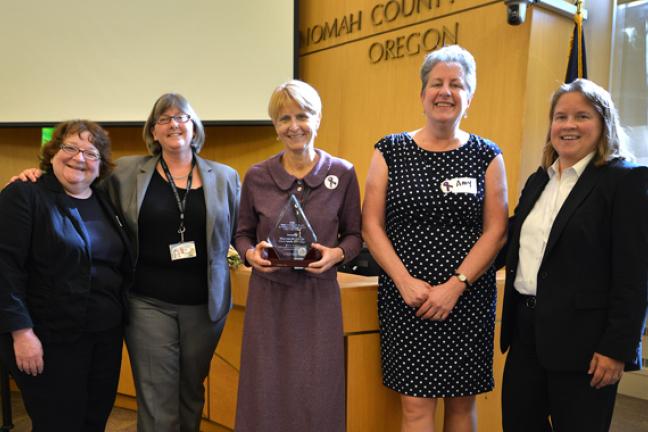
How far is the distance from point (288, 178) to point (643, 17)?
3.06 m

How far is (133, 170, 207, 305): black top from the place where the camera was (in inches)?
76.4

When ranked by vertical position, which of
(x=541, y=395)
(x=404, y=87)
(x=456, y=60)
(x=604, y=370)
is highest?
(x=404, y=87)

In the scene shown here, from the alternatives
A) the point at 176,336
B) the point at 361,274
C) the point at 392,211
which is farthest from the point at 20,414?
the point at 392,211

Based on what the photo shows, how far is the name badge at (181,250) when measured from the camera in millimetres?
1936

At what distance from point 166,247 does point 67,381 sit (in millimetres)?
587

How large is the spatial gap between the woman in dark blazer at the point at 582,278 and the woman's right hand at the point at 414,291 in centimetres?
31

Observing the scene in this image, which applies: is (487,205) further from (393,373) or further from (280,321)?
(280,321)

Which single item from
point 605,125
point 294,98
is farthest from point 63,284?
point 605,125

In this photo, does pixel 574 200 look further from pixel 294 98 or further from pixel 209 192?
pixel 209 192

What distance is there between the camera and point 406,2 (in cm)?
355

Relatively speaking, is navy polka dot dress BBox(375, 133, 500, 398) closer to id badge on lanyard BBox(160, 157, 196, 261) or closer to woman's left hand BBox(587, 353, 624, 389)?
woman's left hand BBox(587, 353, 624, 389)

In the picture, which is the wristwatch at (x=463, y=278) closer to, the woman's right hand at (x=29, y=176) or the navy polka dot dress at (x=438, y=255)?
the navy polka dot dress at (x=438, y=255)

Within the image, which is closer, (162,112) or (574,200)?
(574,200)

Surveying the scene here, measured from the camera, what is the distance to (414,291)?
1688 mm
